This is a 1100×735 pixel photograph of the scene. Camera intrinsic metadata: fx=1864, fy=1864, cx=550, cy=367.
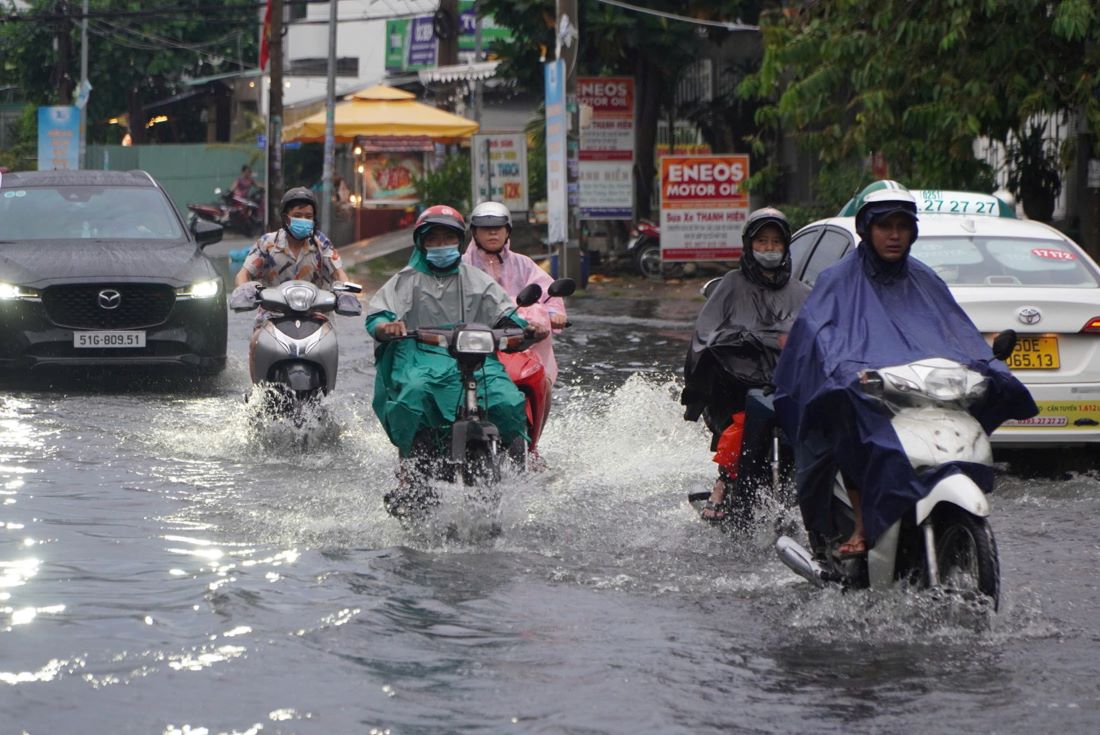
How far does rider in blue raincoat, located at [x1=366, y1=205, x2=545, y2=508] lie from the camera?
8.02 meters

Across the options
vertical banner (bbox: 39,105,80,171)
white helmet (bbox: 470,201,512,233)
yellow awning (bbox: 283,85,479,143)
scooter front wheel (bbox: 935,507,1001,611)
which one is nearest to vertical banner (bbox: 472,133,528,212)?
yellow awning (bbox: 283,85,479,143)

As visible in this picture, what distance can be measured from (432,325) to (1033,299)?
336 cm

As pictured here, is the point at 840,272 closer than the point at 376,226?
Yes

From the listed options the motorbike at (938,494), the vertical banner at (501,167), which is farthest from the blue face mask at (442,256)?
the vertical banner at (501,167)

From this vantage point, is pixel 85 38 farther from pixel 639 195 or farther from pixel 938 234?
pixel 938 234

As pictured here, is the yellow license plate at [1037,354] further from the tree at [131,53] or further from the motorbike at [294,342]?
the tree at [131,53]

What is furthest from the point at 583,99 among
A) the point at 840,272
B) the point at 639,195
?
the point at 840,272

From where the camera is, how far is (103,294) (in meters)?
13.3

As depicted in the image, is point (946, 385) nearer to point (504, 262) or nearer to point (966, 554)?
point (966, 554)

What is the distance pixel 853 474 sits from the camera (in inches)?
257

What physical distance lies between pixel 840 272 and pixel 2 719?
10.9 feet

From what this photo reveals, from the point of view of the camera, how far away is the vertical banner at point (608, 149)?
87.0 feet

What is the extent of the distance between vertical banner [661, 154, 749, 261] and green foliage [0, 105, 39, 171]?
33.9 m

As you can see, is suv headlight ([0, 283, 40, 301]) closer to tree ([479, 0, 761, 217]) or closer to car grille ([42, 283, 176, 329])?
car grille ([42, 283, 176, 329])
